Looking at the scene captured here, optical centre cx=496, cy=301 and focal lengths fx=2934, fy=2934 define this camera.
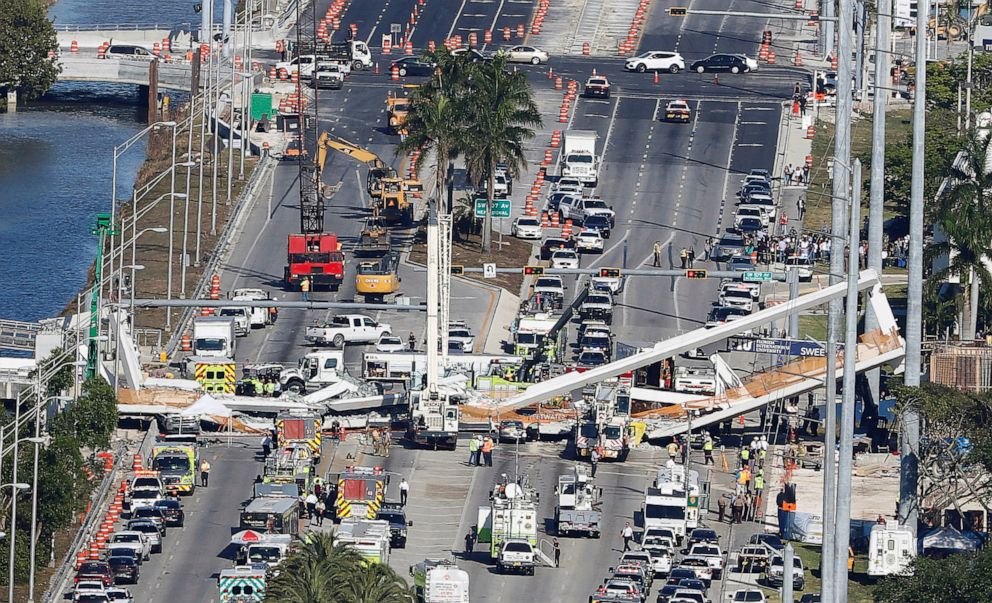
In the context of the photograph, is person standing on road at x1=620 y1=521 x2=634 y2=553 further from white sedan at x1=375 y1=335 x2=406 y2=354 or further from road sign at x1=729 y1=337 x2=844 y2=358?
white sedan at x1=375 y1=335 x2=406 y2=354

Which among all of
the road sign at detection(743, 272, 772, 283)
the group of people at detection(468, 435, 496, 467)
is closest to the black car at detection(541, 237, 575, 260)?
the road sign at detection(743, 272, 772, 283)

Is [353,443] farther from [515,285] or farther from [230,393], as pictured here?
[515,285]

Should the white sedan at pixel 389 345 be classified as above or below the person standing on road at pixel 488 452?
above

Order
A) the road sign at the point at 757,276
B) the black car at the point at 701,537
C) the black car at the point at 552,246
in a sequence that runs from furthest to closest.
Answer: the black car at the point at 552,246
the road sign at the point at 757,276
the black car at the point at 701,537

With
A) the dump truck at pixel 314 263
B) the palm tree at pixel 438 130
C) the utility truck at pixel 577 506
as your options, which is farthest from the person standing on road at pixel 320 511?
the palm tree at pixel 438 130

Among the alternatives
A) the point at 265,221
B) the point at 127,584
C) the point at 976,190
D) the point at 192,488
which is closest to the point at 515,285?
the point at 265,221

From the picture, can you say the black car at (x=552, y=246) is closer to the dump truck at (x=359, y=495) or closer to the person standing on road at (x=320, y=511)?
the dump truck at (x=359, y=495)

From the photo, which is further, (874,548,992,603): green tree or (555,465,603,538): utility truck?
(555,465,603,538): utility truck
